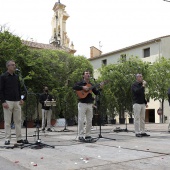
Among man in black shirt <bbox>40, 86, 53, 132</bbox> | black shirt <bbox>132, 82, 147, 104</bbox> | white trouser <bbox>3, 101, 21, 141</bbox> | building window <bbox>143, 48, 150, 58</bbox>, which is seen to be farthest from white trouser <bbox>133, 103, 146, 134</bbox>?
building window <bbox>143, 48, 150, 58</bbox>

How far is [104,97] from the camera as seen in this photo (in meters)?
24.1

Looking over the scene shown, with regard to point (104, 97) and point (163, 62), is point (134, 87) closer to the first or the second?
point (104, 97)

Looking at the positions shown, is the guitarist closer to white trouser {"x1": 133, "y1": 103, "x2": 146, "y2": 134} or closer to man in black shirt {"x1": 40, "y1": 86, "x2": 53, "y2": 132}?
white trouser {"x1": 133, "y1": 103, "x2": 146, "y2": 134}

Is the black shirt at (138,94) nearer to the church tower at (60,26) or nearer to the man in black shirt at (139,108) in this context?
the man in black shirt at (139,108)

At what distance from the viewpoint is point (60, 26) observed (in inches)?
2251


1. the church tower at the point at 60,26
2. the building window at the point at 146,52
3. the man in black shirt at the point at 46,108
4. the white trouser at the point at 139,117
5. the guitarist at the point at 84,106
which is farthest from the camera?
the church tower at the point at 60,26

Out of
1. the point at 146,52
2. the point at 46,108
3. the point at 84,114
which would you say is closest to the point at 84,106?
the point at 84,114

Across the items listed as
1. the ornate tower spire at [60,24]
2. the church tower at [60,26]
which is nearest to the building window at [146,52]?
the church tower at [60,26]

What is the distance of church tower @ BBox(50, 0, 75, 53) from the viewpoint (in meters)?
56.2

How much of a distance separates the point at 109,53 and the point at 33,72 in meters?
19.9

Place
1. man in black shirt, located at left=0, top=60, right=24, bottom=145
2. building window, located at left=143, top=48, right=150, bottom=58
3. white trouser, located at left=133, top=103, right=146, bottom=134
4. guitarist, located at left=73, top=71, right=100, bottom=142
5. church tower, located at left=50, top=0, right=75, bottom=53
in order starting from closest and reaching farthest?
man in black shirt, located at left=0, top=60, right=24, bottom=145 < guitarist, located at left=73, top=71, right=100, bottom=142 < white trouser, located at left=133, top=103, right=146, bottom=134 < building window, located at left=143, top=48, right=150, bottom=58 < church tower, located at left=50, top=0, right=75, bottom=53

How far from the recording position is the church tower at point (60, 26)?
184ft

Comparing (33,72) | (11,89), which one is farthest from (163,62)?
(11,89)

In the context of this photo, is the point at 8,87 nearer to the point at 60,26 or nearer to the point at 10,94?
the point at 10,94
